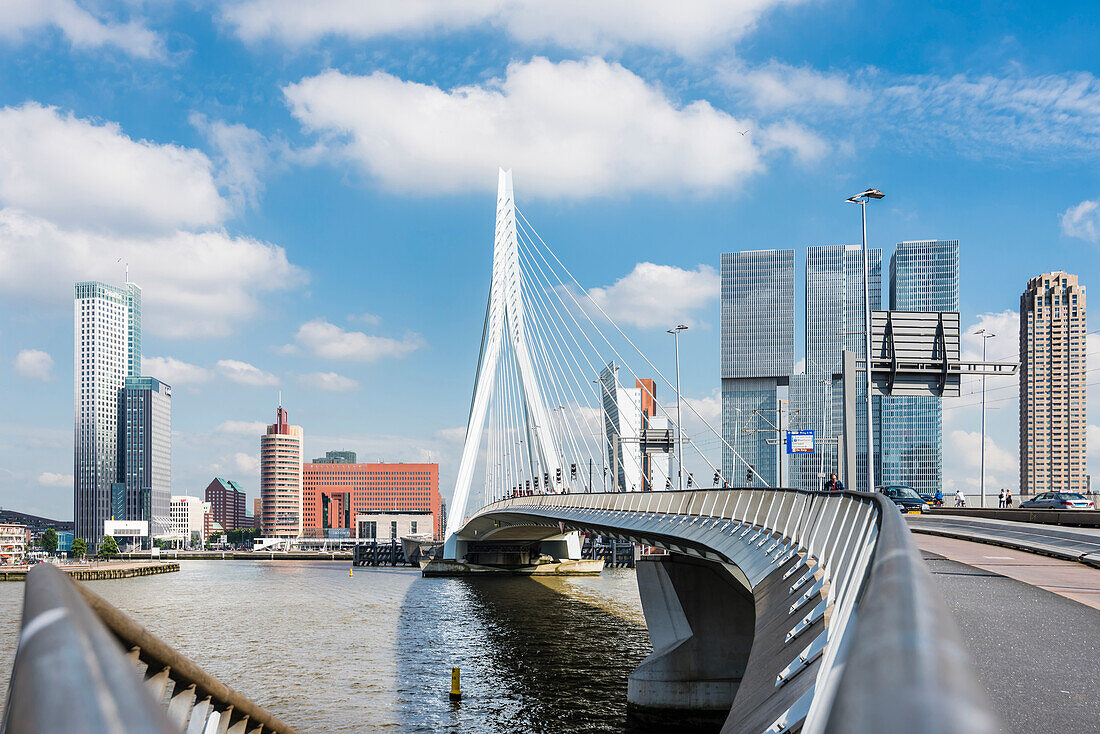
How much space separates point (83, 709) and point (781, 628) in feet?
29.7

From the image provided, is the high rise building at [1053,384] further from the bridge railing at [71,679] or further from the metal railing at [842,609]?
the bridge railing at [71,679]

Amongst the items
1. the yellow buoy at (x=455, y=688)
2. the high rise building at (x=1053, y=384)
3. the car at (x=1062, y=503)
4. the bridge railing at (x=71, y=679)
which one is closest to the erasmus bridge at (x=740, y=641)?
the bridge railing at (x=71, y=679)

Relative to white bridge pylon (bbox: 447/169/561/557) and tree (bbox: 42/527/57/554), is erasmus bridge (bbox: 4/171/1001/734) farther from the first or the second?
tree (bbox: 42/527/57/554)

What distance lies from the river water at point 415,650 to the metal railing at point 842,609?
5723 mm

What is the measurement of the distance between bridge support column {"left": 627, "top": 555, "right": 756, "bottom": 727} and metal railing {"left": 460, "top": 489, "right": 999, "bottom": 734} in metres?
1.65

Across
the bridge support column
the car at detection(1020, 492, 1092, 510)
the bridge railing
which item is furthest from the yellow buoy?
the car at detection(1020, 492, 1092, 510)

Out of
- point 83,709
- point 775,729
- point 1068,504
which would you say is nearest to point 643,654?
point 1068,504

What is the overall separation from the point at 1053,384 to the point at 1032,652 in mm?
104494

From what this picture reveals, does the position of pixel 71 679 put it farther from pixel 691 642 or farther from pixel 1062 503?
pixel 1062 503

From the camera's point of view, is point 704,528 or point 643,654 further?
point 643,654

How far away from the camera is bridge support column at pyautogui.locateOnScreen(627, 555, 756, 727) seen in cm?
2495

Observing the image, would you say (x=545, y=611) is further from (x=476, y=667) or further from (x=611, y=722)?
(x=611, y=722)

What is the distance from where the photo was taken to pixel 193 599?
65438 mm

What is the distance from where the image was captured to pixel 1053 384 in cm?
10088
